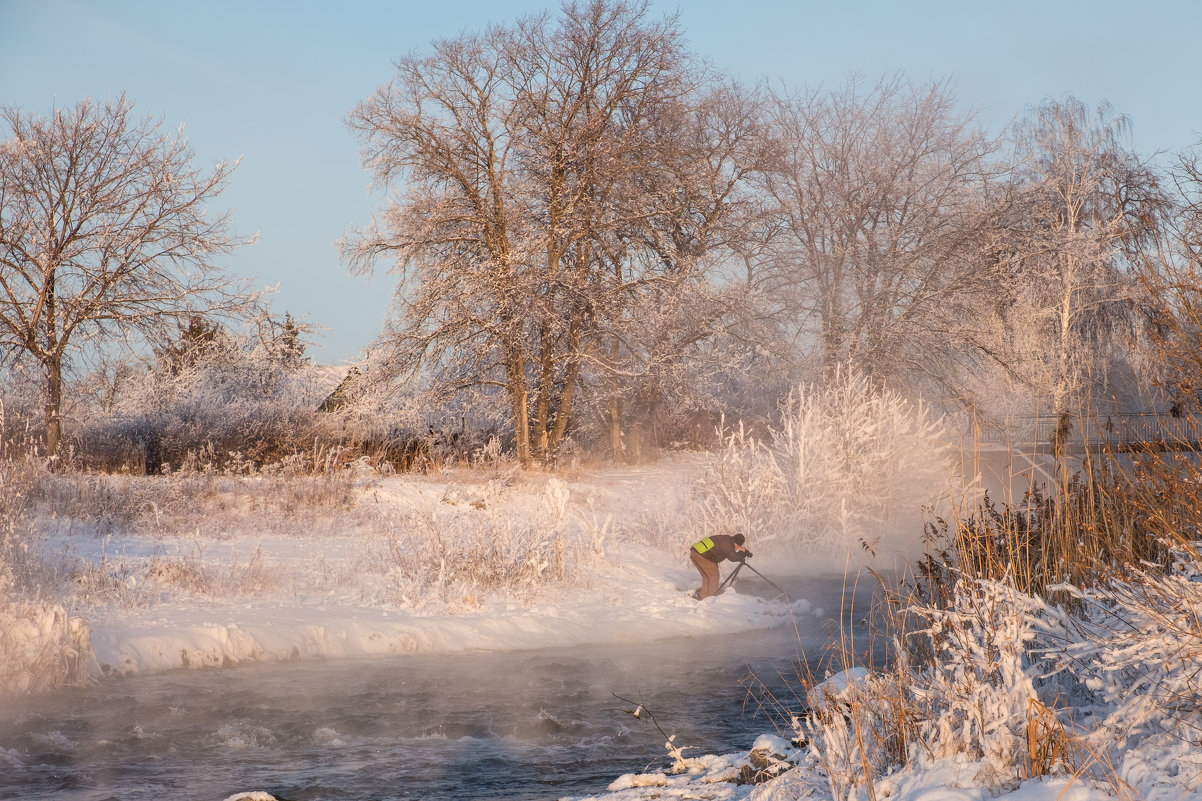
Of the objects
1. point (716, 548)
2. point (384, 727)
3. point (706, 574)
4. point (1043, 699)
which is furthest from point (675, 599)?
point (1043, 699)

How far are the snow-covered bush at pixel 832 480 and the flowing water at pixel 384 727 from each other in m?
6.13

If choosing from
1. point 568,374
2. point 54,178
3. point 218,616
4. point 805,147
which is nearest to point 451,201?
point 568,374

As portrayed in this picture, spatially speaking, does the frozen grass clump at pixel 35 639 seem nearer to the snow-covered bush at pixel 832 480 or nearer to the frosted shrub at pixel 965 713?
the frosted shrub at pixel 965 713

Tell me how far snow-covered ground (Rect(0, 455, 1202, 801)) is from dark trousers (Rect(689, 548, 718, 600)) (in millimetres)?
190

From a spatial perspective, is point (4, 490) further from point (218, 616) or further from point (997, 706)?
point (997, 706)

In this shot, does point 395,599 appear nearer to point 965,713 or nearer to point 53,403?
point 965,713

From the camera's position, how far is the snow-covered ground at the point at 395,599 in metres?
5.59

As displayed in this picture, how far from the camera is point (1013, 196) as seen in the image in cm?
2350

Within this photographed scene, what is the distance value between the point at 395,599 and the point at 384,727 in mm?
3622

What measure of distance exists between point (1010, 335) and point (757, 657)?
790 inches

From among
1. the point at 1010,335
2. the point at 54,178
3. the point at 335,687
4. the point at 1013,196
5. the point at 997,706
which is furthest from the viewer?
the point at 1010,335

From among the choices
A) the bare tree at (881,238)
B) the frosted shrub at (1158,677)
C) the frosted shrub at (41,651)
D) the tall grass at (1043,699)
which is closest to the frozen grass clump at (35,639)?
the frosted shrub at (41,651)

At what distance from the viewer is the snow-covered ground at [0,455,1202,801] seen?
5.59 meters

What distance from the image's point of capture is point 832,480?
15367mm
